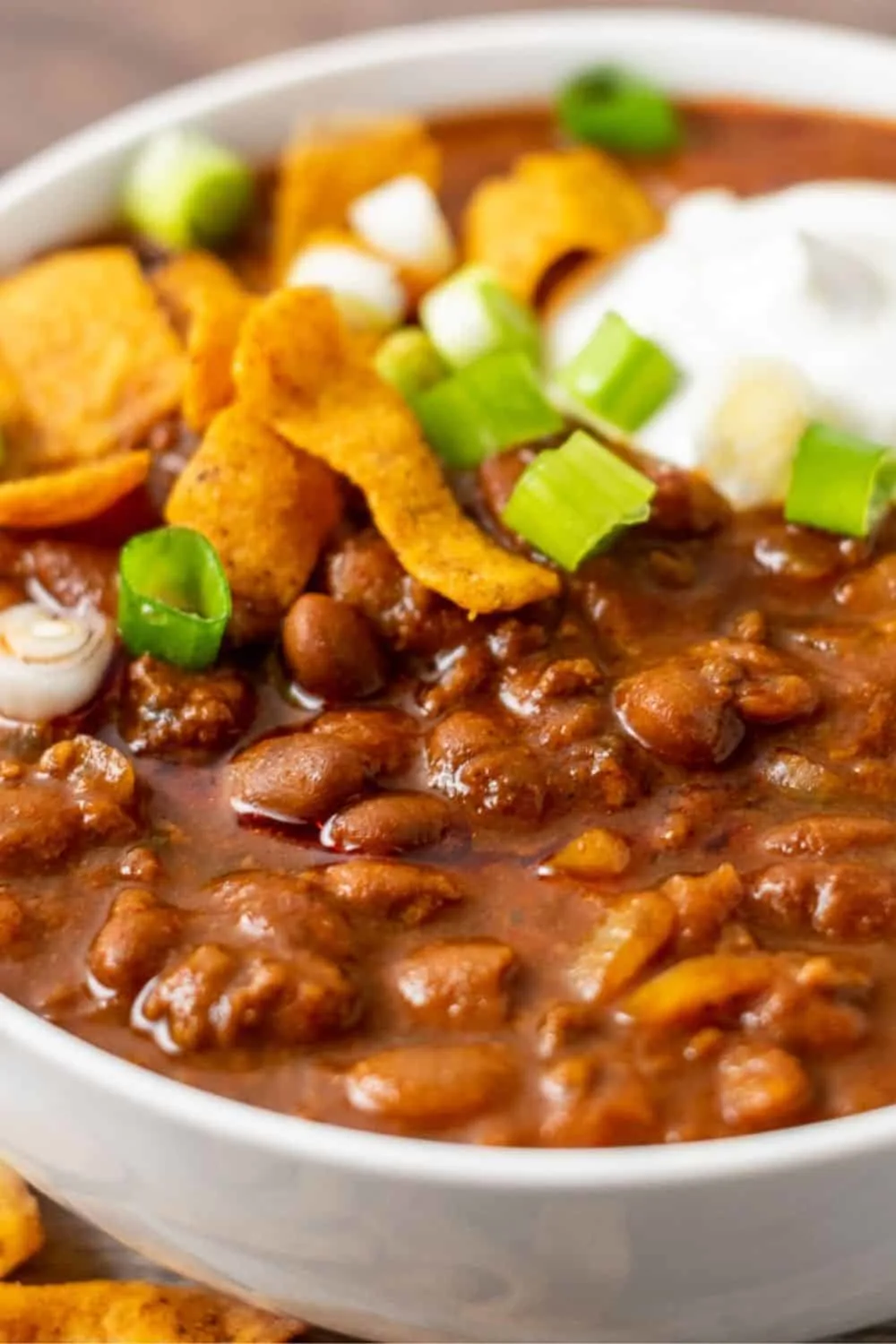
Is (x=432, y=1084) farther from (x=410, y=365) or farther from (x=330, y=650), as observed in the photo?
(x=410, y=365)

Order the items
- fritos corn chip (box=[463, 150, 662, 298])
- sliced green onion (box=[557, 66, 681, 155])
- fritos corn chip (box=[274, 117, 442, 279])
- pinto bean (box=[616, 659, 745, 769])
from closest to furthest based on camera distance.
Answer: pinto bean (box=[616, 659, 745, 769])
fritos corn chip (box=[463, 150, 662, 298])
fritos corn chip (box=[274, 117, 442, 279])
sliced green onion (box=[557, 66, 681, 155])

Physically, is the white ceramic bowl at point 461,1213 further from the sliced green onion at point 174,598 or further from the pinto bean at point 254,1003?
the sliced green onion at point 174,598

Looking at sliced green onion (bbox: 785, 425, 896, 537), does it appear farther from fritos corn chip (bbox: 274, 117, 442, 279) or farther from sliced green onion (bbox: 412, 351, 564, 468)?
fritos corn chip (bbox: 274, 117, 442, 279)

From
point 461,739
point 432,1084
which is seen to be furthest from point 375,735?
point 432,1084

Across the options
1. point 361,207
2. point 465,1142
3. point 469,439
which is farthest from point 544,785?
point 361,207

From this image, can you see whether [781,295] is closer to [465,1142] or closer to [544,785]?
[544,785]

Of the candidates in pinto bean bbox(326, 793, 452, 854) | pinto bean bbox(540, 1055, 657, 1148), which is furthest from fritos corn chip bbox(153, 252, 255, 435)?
pinto bean bbox(540, 1055, 657, 1148)
